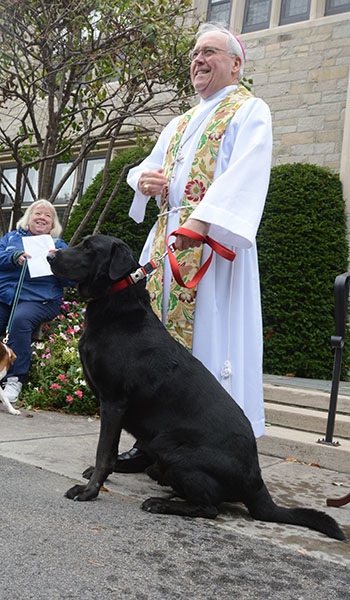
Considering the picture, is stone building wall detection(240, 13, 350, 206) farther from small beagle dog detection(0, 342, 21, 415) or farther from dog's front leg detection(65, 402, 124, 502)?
dog's front leg detection(65, 402, 124, 502)

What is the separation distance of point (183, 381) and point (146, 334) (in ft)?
0.87

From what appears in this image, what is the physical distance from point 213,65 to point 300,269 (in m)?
4.63

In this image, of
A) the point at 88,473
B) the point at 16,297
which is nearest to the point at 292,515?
the point at 88,473

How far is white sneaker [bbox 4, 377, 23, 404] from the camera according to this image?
5023mm

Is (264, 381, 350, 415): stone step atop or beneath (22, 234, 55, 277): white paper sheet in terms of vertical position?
beneath

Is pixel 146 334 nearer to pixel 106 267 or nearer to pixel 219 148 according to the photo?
pixel 106 267

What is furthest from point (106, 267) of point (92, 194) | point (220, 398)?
point (92, 194)

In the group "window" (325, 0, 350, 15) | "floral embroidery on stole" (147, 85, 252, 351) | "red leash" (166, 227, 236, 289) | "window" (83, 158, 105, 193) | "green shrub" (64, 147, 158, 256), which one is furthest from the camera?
"window" (83, 158, 105, 193)

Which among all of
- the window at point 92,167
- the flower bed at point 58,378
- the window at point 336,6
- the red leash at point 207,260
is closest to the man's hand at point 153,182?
the red leash at point 207,260

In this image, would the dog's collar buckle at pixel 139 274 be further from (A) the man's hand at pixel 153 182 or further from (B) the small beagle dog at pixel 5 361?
(B) the small beagle dog at pixel 5 361

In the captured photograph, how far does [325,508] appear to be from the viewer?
2867 millimetres

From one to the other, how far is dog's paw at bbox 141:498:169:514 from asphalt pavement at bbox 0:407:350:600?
3 cm

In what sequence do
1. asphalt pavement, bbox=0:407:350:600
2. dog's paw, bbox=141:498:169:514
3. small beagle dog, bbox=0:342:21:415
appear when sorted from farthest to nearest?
small beagle dog, bbox=0:342:21:415, dog's paw, bbox=141:498:169:514, asphalt pavement, bbox=0:407:350:600

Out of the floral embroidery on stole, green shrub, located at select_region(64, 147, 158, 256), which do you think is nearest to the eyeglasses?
the floral embroidery on stole
